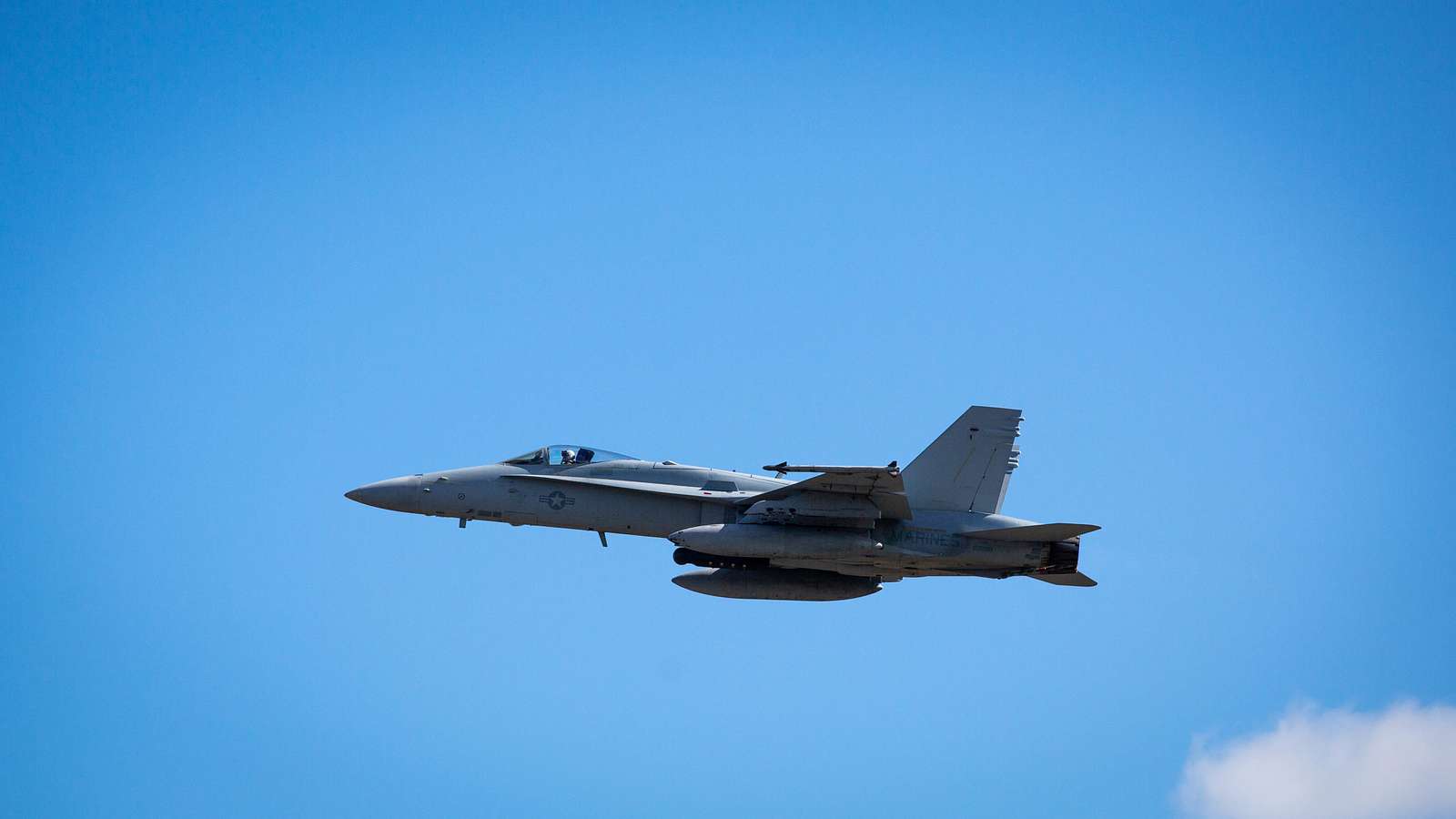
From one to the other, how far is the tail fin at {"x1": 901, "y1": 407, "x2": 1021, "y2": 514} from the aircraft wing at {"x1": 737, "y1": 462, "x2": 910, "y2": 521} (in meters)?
0.74

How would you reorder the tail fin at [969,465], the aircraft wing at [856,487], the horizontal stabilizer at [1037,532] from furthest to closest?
1. the tail fin at [969,465]
2. the horizontal stabilizer at [1037,532]
3. the aircraft wing at [856,487]

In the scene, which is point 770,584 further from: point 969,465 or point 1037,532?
point 1037,532

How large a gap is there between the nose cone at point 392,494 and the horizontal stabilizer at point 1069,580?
13.8 m

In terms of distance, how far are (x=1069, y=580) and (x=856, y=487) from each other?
6.13 m

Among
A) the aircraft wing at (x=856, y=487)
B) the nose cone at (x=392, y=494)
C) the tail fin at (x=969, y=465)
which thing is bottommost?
the nose cone at (x=392, y=494)

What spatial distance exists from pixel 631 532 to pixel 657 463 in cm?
162

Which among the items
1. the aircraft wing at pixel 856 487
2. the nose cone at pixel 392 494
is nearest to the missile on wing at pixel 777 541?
the aircraft wing at pixel 856 487

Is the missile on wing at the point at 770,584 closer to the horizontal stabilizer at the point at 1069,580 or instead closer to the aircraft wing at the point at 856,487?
the aircraft wing at the point at 856,487

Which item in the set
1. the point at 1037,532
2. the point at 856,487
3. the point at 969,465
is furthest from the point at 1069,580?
the point at 856,487

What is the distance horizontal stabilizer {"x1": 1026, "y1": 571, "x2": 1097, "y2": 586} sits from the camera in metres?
30.5

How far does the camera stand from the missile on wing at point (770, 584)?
30.9 meters

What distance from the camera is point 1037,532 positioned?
93.9 feet

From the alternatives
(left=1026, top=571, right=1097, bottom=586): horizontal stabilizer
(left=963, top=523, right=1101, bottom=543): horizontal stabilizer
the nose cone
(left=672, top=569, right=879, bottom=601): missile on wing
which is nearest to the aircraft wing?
(left=963, top=523, right=1101, bottom=543): horizontal stabilizer

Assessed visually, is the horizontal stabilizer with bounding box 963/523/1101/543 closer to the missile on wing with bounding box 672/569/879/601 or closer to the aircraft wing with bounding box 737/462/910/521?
the aircraft wing with bounding box 737/462/910/521
